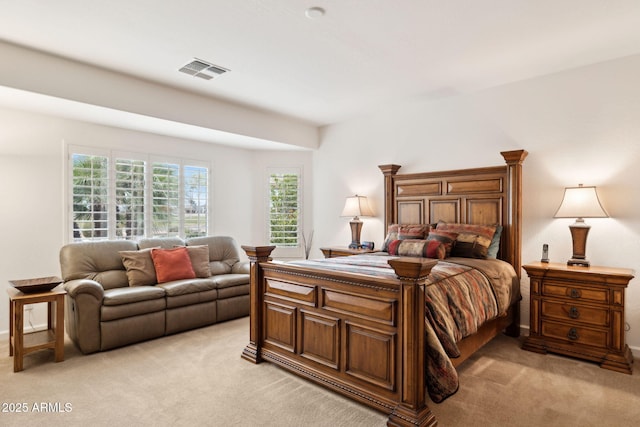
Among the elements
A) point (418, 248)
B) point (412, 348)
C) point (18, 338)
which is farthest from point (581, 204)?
point (18, 338)

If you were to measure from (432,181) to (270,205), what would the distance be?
2.77 metres

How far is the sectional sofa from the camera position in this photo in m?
3.31

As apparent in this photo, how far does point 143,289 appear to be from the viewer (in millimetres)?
3703

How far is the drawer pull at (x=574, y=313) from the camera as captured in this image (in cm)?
313

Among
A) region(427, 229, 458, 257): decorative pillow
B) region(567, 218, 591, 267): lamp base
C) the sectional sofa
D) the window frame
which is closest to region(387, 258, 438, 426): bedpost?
region(427, 229, 458, 257): decorative pillow

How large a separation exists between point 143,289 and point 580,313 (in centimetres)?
415

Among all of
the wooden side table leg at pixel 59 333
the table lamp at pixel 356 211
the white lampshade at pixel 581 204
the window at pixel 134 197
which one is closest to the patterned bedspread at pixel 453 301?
the white lampshade at pixel 581 204

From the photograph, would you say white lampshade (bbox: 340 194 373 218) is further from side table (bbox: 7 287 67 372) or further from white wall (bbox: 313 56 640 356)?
side table (bbox: 7 287 67 372)

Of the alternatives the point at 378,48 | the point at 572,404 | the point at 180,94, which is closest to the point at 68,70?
the point at 180,94

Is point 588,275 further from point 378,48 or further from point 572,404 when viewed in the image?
point 378,48

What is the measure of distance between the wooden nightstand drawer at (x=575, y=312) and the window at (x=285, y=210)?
371cm

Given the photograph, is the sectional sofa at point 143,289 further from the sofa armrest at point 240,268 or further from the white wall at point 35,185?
the white wall at point 35,185

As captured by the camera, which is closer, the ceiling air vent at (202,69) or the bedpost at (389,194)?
the ceiling air vent at (202,69)

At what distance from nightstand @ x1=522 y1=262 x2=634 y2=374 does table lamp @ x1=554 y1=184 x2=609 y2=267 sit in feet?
0.54
